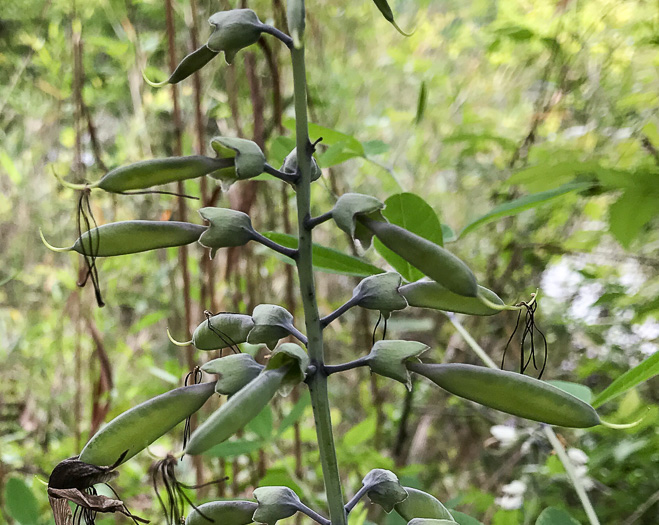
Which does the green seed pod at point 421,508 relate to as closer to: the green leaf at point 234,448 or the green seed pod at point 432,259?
the green seed pod at point 432,259

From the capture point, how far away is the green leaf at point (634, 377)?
1.21ft

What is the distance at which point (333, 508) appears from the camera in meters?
0.37

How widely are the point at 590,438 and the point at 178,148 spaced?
Result: 3.64 feet

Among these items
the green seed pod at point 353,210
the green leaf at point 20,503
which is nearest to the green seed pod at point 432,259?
the green seed pod at point 353,210

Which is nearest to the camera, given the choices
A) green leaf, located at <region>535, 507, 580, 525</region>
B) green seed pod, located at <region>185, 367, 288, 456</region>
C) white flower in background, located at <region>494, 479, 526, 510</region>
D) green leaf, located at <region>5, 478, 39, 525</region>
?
green seed pod, located at <region>185, 367, 288, 456</region>

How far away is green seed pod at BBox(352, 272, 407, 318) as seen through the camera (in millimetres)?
392

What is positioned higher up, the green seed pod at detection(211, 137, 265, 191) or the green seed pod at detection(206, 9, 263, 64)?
the green seed pod at detection(206, 9, 263, 64)

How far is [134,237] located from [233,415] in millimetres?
180

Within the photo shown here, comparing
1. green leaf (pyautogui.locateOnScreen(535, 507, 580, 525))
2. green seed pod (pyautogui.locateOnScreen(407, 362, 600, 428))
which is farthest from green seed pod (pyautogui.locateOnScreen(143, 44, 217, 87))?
green leaf (pyautogui.locateOnScreen(535, 507, 580, 525))

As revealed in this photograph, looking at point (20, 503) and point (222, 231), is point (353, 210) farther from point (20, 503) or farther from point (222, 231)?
point (20, 503)

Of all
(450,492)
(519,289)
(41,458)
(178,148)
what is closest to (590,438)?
(519,289)

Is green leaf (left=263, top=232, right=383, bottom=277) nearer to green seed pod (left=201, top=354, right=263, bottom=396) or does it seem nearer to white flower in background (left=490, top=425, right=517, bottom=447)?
green seed pod (left=201, top=354, right=263, bottom=396)

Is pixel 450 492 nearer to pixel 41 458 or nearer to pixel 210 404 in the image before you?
pixel 210 404

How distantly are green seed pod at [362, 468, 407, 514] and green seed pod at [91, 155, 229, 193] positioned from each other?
248 millimetres
